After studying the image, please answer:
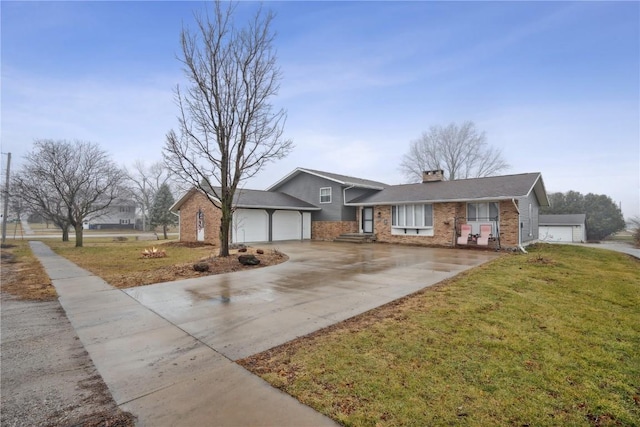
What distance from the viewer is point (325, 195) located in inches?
882

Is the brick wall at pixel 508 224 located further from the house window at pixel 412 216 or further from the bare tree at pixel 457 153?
the bare tree at pixel 457 153

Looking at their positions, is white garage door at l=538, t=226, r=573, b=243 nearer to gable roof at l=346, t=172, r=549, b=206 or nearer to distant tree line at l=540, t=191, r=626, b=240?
distant tree line at l=540, t=191, r=626, b=240

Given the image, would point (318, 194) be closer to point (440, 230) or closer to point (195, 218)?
point (195, 218)

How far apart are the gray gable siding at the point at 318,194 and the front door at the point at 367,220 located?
0.88 m

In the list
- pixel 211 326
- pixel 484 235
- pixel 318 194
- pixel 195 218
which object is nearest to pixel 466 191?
pixel 484 235

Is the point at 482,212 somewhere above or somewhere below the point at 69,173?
below

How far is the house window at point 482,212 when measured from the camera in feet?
50.5

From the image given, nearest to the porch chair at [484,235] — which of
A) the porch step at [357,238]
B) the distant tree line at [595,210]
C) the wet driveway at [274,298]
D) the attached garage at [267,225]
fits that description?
the wet driveway at [274,298]

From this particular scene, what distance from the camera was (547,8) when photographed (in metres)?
10.9

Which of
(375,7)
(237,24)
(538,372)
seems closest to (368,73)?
(375,7)

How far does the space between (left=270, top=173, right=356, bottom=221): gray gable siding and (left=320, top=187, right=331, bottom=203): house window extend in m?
0.24

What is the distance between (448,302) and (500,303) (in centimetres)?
94

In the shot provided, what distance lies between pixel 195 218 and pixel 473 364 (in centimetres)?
2088

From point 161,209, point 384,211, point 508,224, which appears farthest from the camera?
point 161,209
